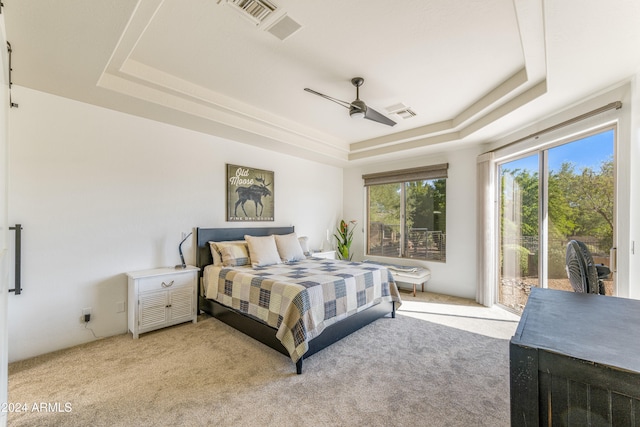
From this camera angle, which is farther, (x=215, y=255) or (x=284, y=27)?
(x=215, y=255)

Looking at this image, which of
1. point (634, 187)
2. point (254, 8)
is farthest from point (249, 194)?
point (634, 187)

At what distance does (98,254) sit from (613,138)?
525 centimetres

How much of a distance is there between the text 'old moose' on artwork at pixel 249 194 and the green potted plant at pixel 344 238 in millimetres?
1770

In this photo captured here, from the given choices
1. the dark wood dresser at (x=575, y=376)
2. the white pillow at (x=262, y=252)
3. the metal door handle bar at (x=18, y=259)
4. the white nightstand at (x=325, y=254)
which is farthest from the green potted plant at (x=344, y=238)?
the dark wood dresser at (x=575, y=376)

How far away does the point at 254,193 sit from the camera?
4430 millimetres

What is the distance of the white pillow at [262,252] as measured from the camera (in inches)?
144

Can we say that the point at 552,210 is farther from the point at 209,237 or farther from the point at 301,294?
the point at 209,237

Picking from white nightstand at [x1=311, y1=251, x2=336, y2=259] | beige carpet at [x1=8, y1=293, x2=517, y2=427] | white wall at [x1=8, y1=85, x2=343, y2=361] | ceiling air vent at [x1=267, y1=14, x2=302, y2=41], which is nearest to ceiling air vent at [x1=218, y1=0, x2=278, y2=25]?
ceiling air vent at [x1=267, y1=14, x2=302, y2=41]

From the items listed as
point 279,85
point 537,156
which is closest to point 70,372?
point 279,85

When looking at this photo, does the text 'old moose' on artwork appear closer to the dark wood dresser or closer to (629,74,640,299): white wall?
the dark wood dresser

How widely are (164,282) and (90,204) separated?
113 centimetres

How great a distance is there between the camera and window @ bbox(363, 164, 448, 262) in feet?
15.9

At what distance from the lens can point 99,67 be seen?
2.22 metres

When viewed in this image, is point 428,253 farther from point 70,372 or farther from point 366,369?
point 70,372
